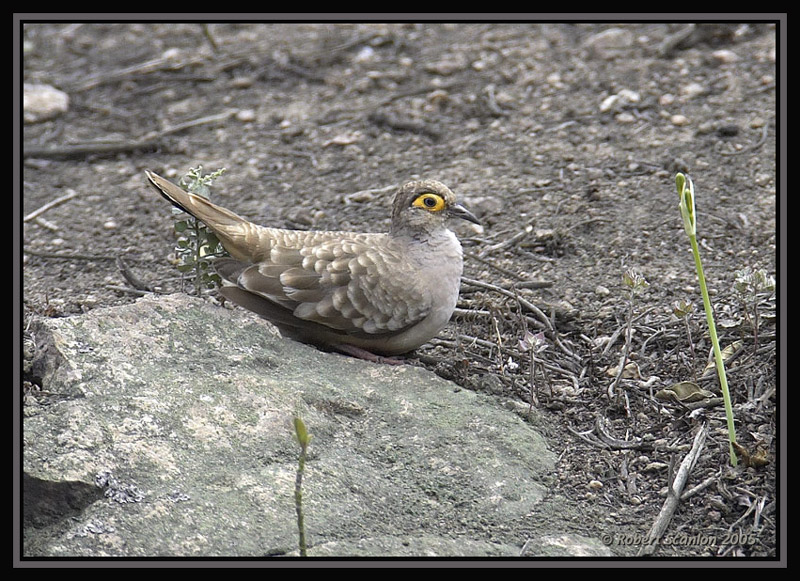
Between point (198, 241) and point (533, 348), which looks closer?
point (533, 348)

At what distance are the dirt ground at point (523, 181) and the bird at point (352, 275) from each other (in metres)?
0.29

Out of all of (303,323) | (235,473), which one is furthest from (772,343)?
(235,473)

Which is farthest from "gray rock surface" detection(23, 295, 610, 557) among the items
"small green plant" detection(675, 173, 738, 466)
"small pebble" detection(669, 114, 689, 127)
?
"small pebble" detection(669, 114, 689, 127)

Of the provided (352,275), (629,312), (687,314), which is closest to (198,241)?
(352,275)

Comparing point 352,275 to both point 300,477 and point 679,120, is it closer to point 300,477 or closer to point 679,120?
point 300,477

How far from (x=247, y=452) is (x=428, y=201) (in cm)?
158

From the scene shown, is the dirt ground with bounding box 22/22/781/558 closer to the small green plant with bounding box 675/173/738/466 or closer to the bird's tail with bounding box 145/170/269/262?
the small green plant with bounding box 675/173/738/466

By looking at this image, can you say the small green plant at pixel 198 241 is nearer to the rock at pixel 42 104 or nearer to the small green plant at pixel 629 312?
the small green plant at pixel 629 312

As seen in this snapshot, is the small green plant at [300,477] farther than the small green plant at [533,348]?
No

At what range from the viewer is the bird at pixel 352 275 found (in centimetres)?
433

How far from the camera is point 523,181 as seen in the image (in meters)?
6.17

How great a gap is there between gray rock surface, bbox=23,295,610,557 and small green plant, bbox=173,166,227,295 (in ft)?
1.14

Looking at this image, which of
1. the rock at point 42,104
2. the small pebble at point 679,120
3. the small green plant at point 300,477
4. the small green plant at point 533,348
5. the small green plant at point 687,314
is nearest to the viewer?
the small green plant at point 300,477

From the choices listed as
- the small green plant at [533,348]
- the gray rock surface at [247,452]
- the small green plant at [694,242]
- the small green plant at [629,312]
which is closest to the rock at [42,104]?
the gray rock surface at [247,452]
